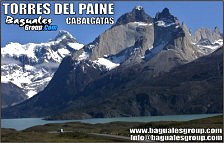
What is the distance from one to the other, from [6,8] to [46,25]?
14.8ft

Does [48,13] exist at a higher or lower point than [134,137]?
higher

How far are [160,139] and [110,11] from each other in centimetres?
1481

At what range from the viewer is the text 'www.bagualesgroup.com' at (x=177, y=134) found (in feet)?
160

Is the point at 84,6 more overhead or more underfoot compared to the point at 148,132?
more overhead

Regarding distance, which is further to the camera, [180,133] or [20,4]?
[20,4]

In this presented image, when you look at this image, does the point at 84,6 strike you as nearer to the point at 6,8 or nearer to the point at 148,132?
the point at 6,8

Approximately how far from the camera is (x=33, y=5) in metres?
54.6

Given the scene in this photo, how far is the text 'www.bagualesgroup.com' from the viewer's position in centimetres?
4878

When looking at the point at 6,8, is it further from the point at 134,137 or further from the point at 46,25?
the point at 134,137

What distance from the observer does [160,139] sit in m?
49.1

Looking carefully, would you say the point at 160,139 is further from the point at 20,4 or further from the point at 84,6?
the point at 20,4

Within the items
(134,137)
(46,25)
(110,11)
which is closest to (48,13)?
(46,25)

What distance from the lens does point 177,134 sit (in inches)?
1923

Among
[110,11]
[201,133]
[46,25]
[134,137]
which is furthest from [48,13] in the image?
[201,133]
